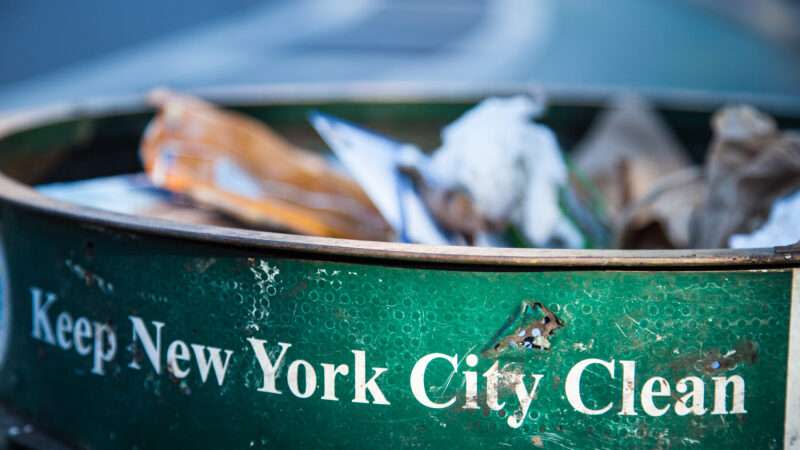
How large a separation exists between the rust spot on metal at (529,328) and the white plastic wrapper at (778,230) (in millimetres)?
627

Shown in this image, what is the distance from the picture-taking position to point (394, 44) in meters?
11.4

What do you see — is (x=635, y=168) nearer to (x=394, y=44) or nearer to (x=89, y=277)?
(x=89, y=277)

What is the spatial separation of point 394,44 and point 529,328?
9.71 metres

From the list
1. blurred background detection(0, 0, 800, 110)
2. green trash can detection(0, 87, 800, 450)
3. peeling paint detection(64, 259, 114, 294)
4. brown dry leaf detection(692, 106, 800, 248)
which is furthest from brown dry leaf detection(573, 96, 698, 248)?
blurred background detection(0, 0, 800, 110)

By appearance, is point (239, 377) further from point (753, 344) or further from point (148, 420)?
point (753, 344)

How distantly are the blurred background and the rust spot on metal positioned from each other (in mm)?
7430

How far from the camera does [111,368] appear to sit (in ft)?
7.11

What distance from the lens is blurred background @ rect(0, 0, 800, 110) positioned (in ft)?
32.0

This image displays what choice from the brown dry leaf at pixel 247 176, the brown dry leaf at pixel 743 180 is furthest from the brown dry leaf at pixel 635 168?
the brown dry leaf at pixel 247 176

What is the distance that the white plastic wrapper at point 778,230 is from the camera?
2.32 metres

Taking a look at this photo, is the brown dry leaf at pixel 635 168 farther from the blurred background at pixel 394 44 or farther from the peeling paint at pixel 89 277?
the blurred background at pixel 394 44

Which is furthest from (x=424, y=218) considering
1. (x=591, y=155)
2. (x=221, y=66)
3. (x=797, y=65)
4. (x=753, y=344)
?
(x=797, y=65)

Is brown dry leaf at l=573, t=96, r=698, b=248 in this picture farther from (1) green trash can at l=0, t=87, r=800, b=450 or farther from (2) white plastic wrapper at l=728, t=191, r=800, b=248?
(1) green trash can at l=0, t=87, r=800, b=450

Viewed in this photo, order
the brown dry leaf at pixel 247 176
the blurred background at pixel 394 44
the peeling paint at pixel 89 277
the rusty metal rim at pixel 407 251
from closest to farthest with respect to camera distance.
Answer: the rusty metal rim at pixel 407 251, the peeling paint at pixel 89 277, the brown dry leaf at pixel 247 176, the blurred background at pixel 394 44
